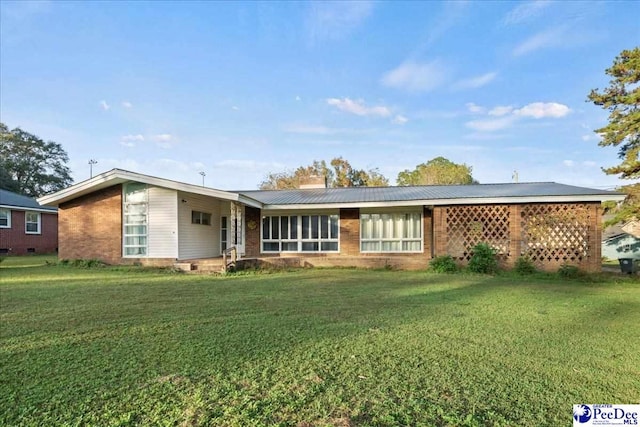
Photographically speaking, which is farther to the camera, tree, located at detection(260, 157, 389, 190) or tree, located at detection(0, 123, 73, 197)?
tree, located at detection(260, 157, 389, 190)

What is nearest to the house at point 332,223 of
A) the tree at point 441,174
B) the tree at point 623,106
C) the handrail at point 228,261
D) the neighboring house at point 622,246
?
the handrail at point 228,261

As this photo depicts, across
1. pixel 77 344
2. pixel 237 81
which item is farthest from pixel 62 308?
pixel 237 81

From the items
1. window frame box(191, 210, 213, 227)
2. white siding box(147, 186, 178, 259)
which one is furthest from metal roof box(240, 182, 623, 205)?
white siding box(147, 186, 178, 259)

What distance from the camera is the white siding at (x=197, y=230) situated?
13945 mm

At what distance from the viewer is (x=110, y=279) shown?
1057 centimetres

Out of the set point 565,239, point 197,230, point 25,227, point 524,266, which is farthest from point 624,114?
point 25,227

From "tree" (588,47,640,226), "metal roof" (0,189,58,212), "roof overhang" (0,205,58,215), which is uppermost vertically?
"tree" (588,47,640,226)

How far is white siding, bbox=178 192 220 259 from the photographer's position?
13.9 meters

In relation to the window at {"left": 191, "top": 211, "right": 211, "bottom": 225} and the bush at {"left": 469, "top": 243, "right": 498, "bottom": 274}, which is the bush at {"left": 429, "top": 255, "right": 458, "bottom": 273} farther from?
the window at {"left": 191, "top": 211, "right": 211, "bottom": 225}

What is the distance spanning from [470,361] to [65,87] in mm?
19157

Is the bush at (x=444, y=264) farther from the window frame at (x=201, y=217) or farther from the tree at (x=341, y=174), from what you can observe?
the tree at (x=341, y=174)

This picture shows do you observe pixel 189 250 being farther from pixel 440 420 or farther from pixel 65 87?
pixel 440 420

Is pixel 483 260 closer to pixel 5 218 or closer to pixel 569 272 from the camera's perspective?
pixel 569 272

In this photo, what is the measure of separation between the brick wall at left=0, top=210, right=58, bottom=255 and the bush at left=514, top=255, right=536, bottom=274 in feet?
86.5
